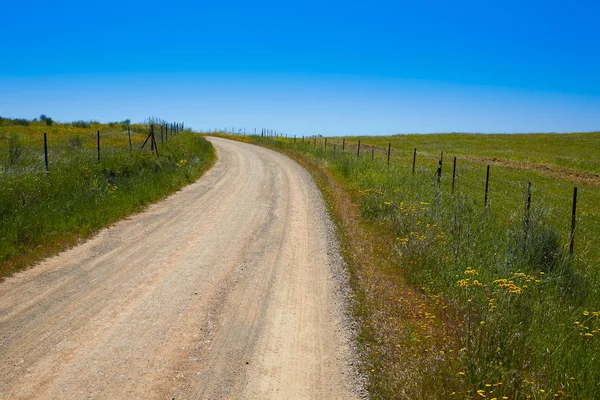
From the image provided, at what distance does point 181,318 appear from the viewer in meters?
6.75

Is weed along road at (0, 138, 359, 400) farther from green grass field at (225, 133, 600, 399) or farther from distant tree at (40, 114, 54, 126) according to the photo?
distant tree at (40, 114, 54, 126)

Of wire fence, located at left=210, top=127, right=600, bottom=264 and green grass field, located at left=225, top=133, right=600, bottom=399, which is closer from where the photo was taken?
green grass field, located at left=225, top=133, right=600, bottom=399

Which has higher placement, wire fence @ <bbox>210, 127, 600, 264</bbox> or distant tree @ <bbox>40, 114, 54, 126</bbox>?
distant tree @ <bbox>40, 114, 54, 126</bbox>

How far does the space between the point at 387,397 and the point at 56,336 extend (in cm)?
429

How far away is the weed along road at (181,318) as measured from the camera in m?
5.11

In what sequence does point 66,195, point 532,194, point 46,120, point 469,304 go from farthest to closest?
point 46,120
point 532,194
point 66,195
point 469,304

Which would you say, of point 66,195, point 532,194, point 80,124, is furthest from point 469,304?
point 80,124

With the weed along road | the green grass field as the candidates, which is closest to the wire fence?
the green grass field

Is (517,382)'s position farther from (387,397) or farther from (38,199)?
(38,199)

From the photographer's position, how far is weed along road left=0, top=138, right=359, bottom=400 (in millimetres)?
5113

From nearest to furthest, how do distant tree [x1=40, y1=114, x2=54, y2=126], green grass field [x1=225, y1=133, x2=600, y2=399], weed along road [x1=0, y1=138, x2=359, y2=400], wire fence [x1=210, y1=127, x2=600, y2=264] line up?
green grass field [x1=225, y1=133, x2=600, y2=399], weed along road [x1=0, y1=138, x2=359, y2=400], wire fence [x1=210, y1=127, x2=600, y2=264], distant tree [x1=40, y1=114, x2=54, y2=126]

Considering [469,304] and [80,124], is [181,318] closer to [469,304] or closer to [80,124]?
[469,304]

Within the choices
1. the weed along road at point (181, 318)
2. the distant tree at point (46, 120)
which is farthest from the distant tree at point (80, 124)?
the weed along road at point (181, 318)

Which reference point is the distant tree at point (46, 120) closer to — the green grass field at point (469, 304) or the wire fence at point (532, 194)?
the wire fence at point (532, 194)
